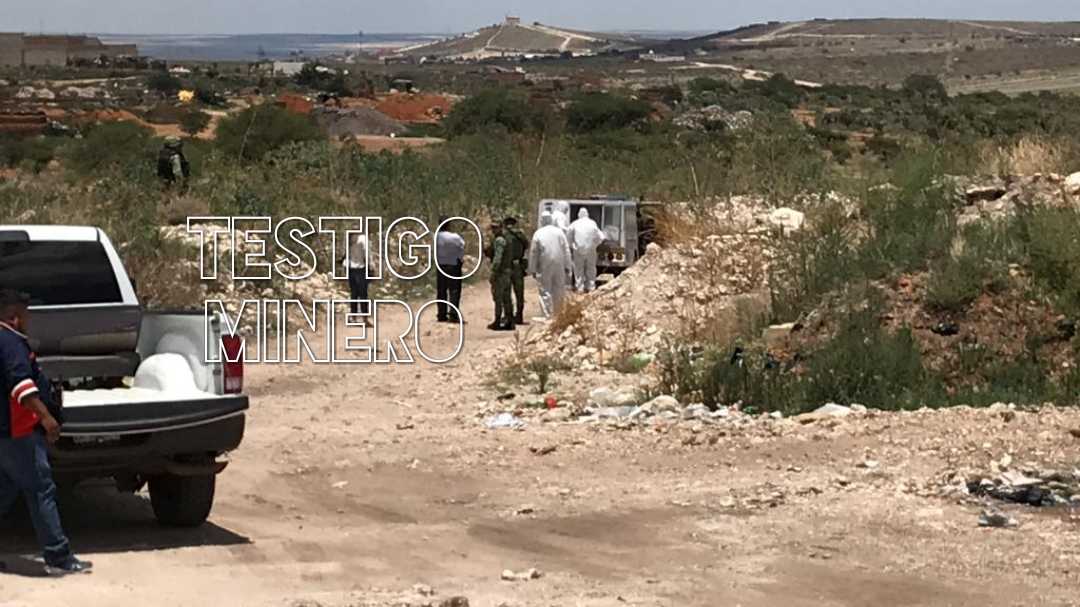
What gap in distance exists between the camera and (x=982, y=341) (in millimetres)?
14594

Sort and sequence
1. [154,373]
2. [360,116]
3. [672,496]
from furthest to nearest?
[360,116] < [672,496] < [154,373]

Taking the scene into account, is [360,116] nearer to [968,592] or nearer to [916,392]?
[916,392]

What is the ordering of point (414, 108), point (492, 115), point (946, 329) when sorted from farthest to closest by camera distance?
point (414, 108) → point (492, 115) → point (946, 329)

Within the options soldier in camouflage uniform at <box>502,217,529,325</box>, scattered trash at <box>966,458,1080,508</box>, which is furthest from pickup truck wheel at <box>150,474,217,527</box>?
soldier in camouflage uniform at <box>502,217,529,325</box>

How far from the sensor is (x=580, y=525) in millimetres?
10297

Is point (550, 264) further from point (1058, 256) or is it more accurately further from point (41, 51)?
point (41, 51)

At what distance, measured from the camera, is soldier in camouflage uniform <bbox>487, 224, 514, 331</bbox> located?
21203 mm

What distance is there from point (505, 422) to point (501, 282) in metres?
7.43

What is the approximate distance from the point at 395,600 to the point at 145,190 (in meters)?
19.6

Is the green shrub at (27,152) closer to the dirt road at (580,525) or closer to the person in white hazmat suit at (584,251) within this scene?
the person in white hazmat suit at (584,251)

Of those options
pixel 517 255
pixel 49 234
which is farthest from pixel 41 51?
pixel 49 234

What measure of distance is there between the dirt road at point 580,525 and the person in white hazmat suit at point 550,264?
255 inches

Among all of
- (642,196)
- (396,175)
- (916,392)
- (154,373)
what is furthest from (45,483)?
(396,175)

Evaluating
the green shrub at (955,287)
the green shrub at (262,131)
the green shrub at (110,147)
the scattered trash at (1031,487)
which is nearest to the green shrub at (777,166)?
the green shrub at (955,287)
